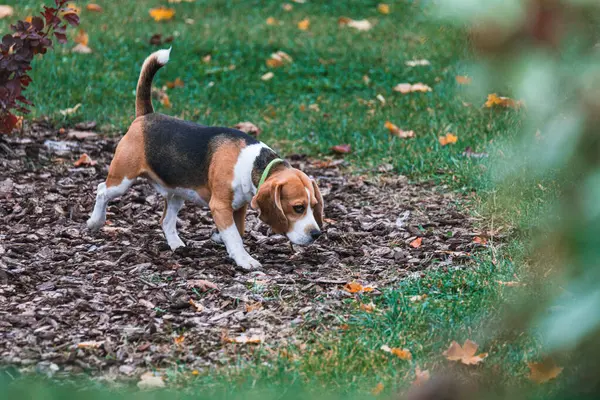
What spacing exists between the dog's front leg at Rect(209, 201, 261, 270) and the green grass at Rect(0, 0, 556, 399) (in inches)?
36.0

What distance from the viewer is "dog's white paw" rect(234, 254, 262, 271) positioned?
4988 millimetres

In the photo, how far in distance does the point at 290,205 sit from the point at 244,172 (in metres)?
0.40

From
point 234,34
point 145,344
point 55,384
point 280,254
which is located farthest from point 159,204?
point 234,34

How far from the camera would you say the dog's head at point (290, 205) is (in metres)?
4.78

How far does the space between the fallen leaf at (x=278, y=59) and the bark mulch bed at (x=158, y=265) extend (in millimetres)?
2889

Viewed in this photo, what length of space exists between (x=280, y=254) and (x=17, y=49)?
99.8 inches

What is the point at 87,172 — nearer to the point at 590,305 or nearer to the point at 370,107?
the point at 370,107

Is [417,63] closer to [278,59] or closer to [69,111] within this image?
[278,59]

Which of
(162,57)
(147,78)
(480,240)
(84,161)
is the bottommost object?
(84,161)

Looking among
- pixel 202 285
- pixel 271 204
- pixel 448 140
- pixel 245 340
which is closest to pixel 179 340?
pixel 245 340

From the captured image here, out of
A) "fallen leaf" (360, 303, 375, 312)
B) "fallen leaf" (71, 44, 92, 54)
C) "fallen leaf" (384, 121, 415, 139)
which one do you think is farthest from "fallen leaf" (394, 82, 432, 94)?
"fallen leaf" (360, 303, 375, 312)

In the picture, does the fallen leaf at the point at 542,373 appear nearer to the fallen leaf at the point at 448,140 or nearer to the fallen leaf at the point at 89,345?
the fallen leaf at the point at 89,345

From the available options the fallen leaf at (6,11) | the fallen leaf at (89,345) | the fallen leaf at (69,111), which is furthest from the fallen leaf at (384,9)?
the fallen leaf at (89,345)

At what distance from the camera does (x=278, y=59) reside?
31.9 ft
